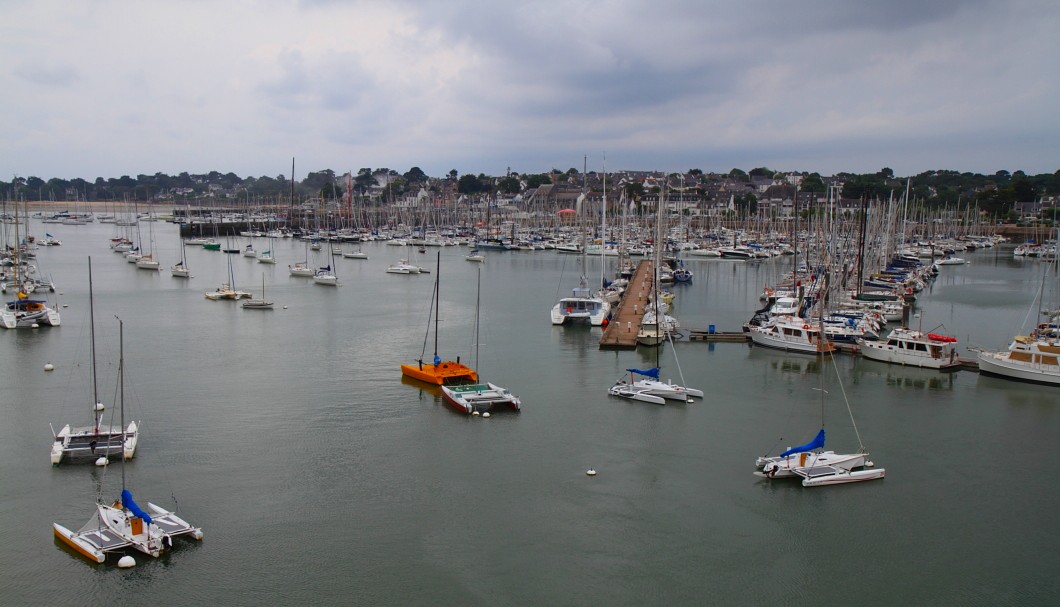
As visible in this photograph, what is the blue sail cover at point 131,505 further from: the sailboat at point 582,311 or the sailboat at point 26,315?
the sailboat at point 26,315

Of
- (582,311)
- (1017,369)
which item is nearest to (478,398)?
(582,311)

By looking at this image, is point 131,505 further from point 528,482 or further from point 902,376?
point 902,376

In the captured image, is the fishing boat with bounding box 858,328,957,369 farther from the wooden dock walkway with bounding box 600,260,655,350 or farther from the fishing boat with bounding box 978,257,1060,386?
the wooden dock walkway with bounding box 600,260,655,350

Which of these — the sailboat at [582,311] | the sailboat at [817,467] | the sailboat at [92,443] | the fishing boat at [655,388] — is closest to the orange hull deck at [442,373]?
the fishing boat at [655,388]

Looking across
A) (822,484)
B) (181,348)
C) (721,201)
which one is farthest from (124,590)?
(721,201)

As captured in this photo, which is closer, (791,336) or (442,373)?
(442,373)

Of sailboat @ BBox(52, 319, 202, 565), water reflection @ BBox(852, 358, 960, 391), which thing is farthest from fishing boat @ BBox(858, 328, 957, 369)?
sailboat @ BBox(52, 319, 202, 565)

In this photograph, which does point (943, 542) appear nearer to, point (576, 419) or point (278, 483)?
A: point (576, 419)
